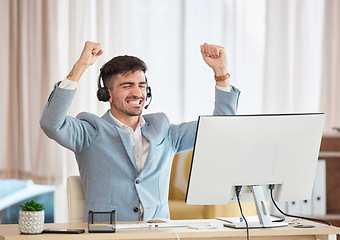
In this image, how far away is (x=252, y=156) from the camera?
5.72 feet

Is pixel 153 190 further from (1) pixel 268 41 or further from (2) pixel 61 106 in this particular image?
(1) pixel 268 41

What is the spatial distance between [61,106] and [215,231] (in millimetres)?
719

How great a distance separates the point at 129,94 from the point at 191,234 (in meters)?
0.79

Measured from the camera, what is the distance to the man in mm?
2096

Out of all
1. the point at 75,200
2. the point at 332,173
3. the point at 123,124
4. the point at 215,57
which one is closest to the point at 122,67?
the point at 123,124

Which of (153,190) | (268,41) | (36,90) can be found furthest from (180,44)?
(153,190)

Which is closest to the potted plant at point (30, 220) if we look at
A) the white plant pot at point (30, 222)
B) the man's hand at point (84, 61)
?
the white plant pot at point (30, 222)

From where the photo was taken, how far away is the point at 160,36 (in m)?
4.05

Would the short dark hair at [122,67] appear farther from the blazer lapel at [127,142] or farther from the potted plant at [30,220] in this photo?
the potted plant at [30,220]

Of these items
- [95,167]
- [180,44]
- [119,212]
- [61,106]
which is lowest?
[119,212]

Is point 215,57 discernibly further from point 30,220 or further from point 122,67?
point 30,220

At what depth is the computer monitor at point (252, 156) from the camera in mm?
1699

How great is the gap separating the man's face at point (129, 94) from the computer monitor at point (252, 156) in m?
0.65

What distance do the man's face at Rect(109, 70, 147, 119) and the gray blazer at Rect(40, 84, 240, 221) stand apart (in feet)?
0.22
